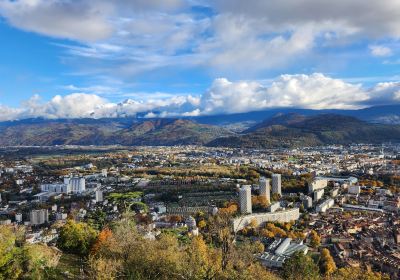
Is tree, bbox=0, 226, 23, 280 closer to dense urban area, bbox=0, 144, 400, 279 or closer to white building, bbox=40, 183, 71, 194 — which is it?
dense urban area, bbox=0, 144, 400, 279

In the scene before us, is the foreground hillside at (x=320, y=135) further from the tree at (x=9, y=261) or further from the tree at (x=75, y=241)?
the tree at (x=9, y=261)

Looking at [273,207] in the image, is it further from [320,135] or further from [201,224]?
[320,135]

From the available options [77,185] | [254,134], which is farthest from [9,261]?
[254,134]

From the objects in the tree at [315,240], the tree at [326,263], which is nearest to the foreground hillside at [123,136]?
the tree at [315,240]

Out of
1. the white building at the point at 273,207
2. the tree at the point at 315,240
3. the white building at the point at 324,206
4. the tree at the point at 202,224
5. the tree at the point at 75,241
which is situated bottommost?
the white building at the point at 324,206

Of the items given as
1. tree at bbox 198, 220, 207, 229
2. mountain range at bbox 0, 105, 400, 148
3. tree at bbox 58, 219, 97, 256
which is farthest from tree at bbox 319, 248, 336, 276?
mountain range at bbox 0, 105, 400, 148

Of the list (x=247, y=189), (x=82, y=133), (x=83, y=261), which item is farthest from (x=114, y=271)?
(x=82, y=133)
